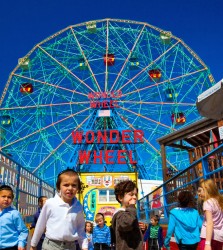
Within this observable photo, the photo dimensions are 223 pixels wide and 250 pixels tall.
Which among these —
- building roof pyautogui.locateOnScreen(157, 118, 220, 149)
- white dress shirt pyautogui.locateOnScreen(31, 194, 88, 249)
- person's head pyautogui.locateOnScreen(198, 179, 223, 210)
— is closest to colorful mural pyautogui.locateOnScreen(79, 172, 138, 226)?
building roof pyautogui.locateOnScreen(157, 118, 220, 149)

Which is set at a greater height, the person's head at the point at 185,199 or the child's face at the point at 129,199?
the person's head at the point at 185,199

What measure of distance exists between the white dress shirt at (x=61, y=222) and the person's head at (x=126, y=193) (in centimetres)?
30

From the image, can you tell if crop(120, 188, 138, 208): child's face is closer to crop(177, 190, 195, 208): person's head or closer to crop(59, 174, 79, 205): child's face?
crop(59, 174, 79, 205): child's face

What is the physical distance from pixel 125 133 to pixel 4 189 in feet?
59.6

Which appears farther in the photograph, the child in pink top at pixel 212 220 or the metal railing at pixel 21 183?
the metal railing at pixel 21 183

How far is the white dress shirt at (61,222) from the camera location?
7.80ft

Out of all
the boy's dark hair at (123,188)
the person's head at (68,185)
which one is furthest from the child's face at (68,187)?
the boy's dark hair at (123,188)

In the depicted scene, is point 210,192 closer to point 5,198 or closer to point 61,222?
point 61,222

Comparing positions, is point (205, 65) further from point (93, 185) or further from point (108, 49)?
point (93, 185)

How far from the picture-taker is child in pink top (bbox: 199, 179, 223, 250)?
2.65 m

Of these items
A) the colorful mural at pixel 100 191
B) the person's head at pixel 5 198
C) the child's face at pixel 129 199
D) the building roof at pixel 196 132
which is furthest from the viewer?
the colorful mural at pixel 100 191

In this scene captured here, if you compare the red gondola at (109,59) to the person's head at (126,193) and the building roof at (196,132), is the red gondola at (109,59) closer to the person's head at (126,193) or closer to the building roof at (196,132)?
the building roof at (196,132)

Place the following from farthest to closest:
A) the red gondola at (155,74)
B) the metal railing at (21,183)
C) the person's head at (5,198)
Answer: the red gondola at (155,74) < the metal railing at (21,183) < the person's head at (5,198)

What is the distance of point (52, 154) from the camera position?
71.5ft
